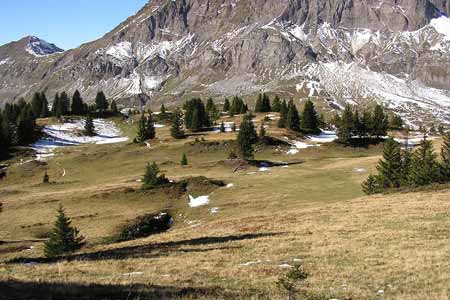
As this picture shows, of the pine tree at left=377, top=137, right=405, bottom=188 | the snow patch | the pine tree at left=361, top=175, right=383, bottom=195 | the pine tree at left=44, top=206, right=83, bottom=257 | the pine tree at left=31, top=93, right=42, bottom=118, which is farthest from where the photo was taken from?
the pine tree at left=31, top=93, right=42, bottom=118

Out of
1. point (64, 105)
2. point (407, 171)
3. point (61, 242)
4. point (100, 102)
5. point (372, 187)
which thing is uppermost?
point (100, 102)

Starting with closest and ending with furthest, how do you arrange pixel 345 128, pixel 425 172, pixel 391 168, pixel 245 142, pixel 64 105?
pixel 425 172, pixel 391 168, pixel 245 142, pixel 345 128, pixel 64 105

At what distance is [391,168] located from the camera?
220 ft

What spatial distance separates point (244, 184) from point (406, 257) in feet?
169

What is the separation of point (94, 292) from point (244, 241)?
57.0 feet

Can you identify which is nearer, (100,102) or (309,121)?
(309,121)

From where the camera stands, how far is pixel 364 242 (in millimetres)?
28141

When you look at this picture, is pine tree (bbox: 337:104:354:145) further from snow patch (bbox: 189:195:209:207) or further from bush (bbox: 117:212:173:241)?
bush (bbox: 117:212:173:241)

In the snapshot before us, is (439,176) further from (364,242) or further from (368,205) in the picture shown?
(364,242)

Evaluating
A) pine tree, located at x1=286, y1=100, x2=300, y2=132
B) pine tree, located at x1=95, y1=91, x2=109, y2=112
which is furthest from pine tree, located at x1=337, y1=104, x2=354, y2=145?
pine tree, located at x1=95, y1=91, x2=109, y2=112

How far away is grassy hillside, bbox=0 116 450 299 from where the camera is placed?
1766cm

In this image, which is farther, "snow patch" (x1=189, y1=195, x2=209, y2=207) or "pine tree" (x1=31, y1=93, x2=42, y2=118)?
"pine tree" (x1=31, y1=93, x2=42, y2=118)

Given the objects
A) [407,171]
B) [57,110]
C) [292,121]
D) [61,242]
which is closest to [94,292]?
[61,242]

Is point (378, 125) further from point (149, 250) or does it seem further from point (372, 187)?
point (149, 250)
